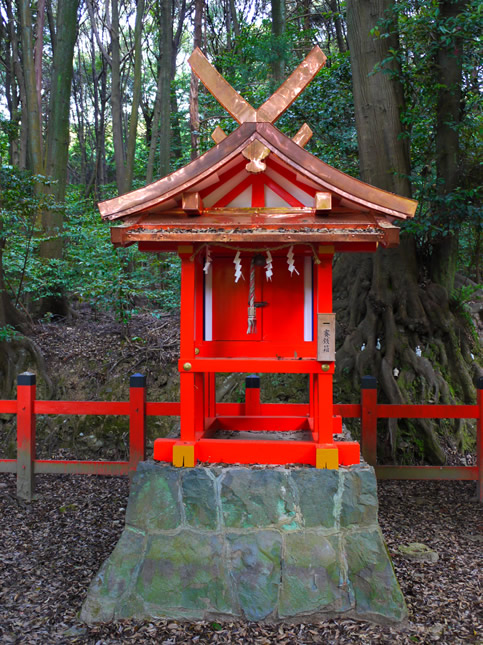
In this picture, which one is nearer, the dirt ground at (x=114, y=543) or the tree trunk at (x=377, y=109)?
the dirt ground at (x=114, y=543)

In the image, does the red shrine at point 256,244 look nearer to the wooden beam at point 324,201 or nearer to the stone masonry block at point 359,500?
the wooden beam at point 324,201

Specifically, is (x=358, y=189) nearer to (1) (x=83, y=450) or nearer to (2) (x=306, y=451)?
(2) (x=306, y=451)

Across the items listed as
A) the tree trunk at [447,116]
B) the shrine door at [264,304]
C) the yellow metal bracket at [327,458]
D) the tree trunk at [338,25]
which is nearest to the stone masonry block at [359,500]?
the yellow metal bracket at [327,458]

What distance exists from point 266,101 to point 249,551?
348cm

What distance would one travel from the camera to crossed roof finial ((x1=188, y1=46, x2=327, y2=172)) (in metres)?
3.77

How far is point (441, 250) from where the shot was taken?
7.87 m

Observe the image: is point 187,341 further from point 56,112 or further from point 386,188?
point 56,112

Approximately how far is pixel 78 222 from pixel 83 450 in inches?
252

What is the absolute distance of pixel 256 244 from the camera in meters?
4.06

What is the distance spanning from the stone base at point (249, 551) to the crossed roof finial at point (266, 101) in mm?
2472

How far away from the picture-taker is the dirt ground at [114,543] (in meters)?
3.42

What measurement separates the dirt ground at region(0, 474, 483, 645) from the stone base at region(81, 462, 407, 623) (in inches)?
4.9

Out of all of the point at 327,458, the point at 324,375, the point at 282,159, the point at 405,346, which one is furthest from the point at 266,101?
the point at 405,346

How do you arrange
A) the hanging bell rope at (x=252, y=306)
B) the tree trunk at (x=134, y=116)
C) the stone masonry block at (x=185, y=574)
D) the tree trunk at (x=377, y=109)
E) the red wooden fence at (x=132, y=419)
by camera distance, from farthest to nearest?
the tree trunk at (x=134, y=116) < the tree trunk at (x=377, y=109) < the red wooden fence at (x=132, y=419) < the hanging bell rope at (x=252, y=306) < the stone masonry block at (x=185, y=574)
